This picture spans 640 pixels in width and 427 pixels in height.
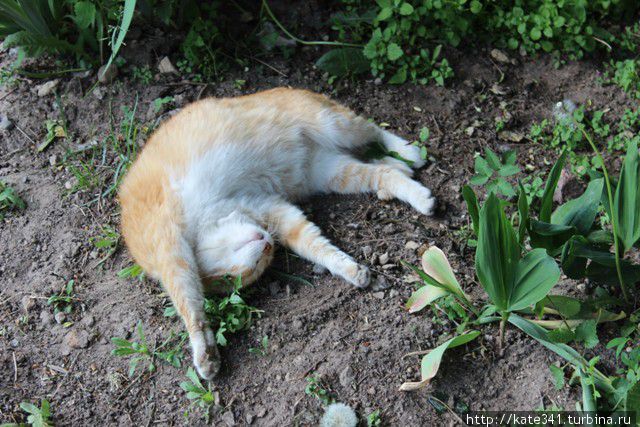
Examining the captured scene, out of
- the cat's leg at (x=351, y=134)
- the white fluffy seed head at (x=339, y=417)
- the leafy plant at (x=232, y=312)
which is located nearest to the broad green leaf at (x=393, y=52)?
the cat's leg at (x=351, y=134)

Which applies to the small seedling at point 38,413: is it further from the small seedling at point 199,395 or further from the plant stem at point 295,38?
the plant stem at point 295,38

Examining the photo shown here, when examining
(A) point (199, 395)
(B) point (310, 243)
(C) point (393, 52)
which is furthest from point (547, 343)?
(C) point (393, 52)

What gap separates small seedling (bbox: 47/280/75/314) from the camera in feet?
10.2

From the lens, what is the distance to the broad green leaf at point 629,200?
2391mm

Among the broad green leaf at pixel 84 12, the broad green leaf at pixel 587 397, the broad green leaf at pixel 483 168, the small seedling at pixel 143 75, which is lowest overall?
the broad green leaf at pixel 587 397

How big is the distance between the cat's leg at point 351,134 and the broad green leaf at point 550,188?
3.49ft

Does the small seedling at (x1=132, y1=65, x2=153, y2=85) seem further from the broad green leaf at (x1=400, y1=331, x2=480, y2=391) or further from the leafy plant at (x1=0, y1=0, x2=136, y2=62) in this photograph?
the broad green leaf at (x1=400, y1=331, x2=480, y2=391)

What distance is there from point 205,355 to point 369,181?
4.42 feet

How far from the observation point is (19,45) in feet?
12.4

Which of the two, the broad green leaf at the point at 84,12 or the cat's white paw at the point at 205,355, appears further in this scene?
the broad green leaf at the point at 84,12

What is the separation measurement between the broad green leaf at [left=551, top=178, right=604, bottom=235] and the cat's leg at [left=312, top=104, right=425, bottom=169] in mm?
1094

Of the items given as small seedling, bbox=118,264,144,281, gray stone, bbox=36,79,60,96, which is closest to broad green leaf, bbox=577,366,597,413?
small seedling, bbox=118,264,144,281

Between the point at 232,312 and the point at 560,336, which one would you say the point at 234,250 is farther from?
the point at 560,336

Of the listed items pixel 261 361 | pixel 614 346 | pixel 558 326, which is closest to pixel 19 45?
pixel 261 361
